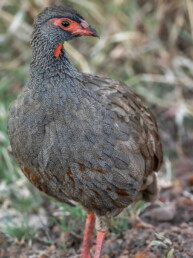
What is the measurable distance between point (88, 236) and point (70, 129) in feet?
3.87

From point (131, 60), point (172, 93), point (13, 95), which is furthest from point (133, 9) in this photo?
point (13, 95)

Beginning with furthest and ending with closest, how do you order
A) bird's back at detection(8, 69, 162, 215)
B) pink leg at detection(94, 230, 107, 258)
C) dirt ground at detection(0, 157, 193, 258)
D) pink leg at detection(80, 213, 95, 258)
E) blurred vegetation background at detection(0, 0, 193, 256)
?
blurred vegetation background at detection(0, 0, 193, 256) → pink leg at detection(80, 213, 95, 258) → dirt ground at detection(0, 157, 193, 258) → pink leg at detection(94, 230, 107, 258) → bird's back at detection(8, 69, 162, 215)

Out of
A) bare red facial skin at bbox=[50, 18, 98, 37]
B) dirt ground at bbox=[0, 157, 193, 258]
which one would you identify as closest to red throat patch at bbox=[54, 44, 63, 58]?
bare red facial skin at bbox=[50, 18, 98, 37]

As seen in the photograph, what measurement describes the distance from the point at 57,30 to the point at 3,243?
2.24 m

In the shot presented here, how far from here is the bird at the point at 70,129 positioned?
3510mm

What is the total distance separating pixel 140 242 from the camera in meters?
4.33

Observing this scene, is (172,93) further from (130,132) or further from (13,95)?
(130,132)

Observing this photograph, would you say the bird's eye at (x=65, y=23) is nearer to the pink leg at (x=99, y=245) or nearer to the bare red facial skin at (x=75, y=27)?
the bare red facial skin at (x=75, y=27)

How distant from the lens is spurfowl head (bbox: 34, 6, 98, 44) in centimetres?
351

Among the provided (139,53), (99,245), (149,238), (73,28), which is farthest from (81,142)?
(139,53)

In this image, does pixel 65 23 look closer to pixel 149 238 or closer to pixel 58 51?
pixel 58 51

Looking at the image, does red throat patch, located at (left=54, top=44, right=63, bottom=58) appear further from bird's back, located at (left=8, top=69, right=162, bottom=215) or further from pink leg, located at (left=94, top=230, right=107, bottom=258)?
pink leg, located at (left=94, top=230, right=107, bottom=258)

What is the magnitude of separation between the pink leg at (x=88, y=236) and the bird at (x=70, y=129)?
53cm

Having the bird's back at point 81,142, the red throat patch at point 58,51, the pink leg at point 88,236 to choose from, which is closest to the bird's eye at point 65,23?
the red throat patch at point 58,51
